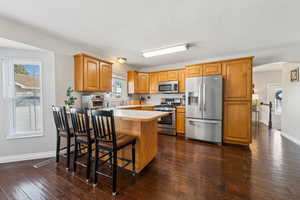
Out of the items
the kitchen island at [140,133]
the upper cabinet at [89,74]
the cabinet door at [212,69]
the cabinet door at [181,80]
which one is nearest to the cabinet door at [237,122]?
the cabinet door at [212,69]

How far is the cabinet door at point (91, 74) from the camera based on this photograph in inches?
118

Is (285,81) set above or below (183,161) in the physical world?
above

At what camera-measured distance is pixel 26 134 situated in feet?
8.52

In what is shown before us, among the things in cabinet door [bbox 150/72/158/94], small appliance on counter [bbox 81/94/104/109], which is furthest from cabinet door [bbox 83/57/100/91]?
cabinet door [bbox 150/72/158/94]

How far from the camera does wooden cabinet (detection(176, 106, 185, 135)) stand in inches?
162

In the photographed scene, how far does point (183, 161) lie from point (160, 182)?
2.61 ft

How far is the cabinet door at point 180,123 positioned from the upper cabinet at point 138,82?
1.64m

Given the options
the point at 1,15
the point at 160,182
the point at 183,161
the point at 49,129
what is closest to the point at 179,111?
the point at 183,161

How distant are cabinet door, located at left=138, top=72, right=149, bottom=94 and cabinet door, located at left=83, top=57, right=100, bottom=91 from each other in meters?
1.92

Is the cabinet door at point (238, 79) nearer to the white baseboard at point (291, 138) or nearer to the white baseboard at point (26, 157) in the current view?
the white baseboard at point (291, 138)

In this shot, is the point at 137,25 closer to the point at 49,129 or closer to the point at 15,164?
the point at 49,129

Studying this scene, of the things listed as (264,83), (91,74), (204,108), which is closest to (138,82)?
(91,74)

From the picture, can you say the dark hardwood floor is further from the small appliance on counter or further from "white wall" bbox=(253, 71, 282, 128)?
"white wall" bbox=(253, 71, 282, 128)

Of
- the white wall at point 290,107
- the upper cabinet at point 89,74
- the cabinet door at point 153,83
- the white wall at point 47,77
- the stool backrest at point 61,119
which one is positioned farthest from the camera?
the cabinet door at point 153,83
